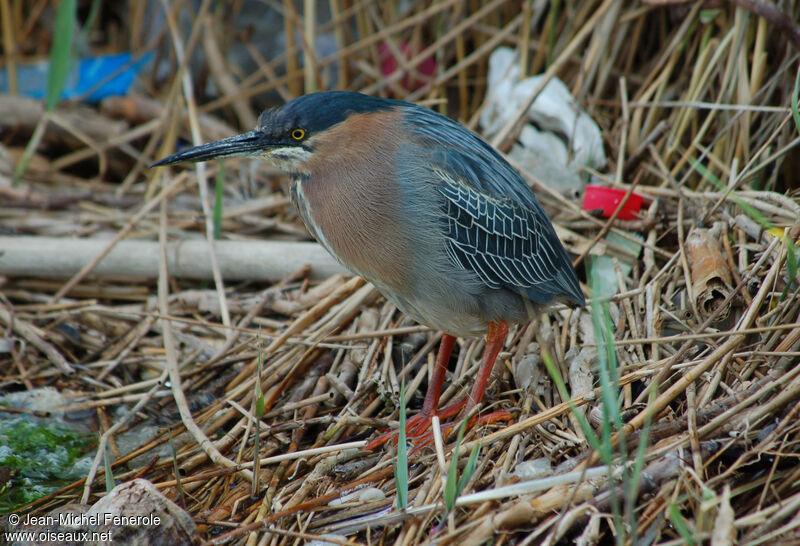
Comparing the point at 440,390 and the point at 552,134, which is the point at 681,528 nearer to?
the point at 440,390

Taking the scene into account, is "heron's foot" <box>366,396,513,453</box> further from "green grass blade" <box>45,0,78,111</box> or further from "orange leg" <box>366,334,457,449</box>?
"green grass blade" <box>45,0,78,111</box>

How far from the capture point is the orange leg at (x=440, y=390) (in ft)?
9.48

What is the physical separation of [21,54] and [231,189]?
251cm

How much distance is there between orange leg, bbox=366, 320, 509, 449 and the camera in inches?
114

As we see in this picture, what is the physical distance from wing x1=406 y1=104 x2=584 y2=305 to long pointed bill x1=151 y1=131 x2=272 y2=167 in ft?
2.04

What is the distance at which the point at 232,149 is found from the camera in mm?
2787

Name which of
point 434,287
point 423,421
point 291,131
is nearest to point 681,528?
point 434,287

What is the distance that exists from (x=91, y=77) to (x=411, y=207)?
3.78 metres

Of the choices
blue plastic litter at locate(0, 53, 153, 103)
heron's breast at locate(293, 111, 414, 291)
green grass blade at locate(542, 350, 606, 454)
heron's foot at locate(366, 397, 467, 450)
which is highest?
blue plastic litter at locate(0, 53, 153, 103)

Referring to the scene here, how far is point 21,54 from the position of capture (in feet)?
19.0

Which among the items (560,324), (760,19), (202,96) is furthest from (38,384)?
(760,19)

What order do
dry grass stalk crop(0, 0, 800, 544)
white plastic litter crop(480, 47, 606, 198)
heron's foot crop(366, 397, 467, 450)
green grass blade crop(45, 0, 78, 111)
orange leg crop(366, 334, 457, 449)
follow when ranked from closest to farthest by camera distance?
dry grass stalk crop(0, 0, 800, 544)
green grass blade crop(45, 0, 78, 111)
heron's foot crop(366, 397, 467, 450)
orange leg crop(366, 334, 457, 449)
white plastic litter crop(480, 47, 606, 198)

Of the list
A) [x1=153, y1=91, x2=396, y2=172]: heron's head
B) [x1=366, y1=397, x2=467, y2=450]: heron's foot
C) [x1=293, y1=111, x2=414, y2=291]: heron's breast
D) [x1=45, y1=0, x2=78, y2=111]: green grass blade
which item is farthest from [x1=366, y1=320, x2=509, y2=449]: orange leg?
[x1=45, y1=0, x2=78, y2=111]: green grass blade

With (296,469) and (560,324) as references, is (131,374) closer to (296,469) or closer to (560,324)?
(296,469)
